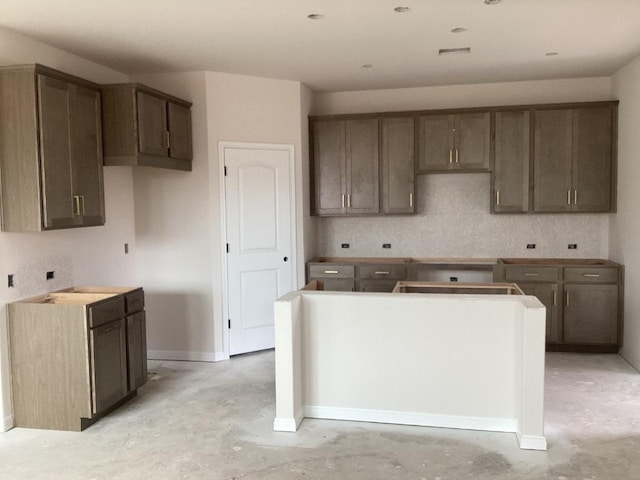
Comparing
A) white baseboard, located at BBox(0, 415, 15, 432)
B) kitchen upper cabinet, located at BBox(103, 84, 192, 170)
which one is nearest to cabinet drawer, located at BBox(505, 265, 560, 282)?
kitchen upper cabinet, located at BBox(103, 84, 192, 170)

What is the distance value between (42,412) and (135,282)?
1848 millimetres

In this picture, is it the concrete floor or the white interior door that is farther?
the white interior door

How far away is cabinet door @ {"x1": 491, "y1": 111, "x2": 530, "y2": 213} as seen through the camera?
18.7 feet

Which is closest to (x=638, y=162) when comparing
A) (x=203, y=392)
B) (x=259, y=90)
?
(x=259, y=90)

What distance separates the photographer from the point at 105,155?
4531 mm

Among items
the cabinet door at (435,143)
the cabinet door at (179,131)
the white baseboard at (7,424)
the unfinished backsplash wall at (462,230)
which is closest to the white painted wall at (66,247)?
the white baseboard at (7,424)

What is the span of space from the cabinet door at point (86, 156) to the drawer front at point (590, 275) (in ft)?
14.1

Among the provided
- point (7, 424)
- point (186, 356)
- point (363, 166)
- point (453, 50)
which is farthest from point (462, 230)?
point (7, 424)

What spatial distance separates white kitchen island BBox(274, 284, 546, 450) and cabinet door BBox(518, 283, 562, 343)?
6.66 ft

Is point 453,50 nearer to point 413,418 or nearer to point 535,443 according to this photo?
point 413,418

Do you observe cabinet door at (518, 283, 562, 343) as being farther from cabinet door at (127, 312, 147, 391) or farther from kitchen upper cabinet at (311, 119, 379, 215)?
cabinet door at (127, 312, 147, 391)

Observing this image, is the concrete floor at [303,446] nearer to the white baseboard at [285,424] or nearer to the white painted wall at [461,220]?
the white baseboard at [285,424]

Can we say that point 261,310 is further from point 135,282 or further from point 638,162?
point 638,162

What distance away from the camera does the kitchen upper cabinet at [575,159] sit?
18.2 feet
